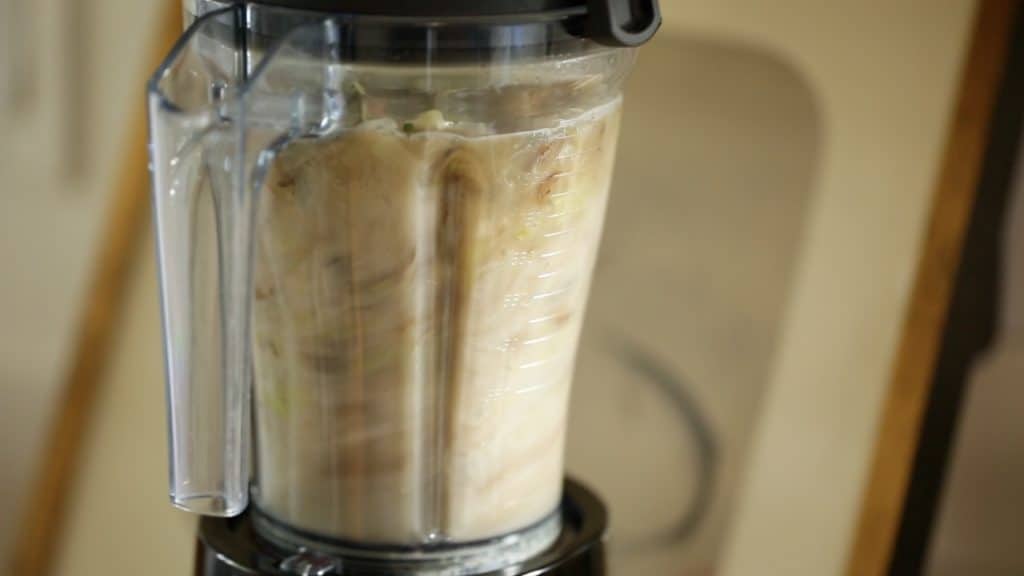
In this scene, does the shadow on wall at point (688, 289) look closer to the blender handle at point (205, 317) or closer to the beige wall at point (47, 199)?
the blender handle at point (205, 317)

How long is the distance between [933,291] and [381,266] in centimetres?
36

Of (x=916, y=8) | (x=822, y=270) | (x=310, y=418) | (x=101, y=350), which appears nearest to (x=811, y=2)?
(x=916, y=8)

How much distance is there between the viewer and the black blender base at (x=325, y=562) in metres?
0.59

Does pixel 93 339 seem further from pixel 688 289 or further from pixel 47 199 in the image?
pixel 688 289

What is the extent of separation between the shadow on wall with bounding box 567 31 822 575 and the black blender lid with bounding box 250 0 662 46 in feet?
0.88

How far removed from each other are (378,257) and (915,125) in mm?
363

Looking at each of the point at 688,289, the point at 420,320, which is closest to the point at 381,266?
the point at 420,320

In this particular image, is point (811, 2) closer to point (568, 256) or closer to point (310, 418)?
point (568, 256)

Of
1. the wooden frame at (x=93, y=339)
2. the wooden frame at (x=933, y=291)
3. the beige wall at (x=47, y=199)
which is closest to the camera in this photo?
the wooden frame at (x=933, y=291)

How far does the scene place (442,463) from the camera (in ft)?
1.94

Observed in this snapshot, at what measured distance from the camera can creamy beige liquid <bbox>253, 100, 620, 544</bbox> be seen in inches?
21.1

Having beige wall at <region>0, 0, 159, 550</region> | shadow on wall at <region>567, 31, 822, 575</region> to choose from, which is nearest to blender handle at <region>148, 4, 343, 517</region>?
shadow on wall at <region>567, 31, 822, 575</region>

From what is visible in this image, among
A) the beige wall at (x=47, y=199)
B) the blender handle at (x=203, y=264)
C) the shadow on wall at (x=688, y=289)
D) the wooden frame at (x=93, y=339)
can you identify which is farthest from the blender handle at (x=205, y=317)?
the beige wall at (x=47, y=199)

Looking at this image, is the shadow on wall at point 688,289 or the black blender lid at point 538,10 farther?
the shadow on wall at point 688,289
